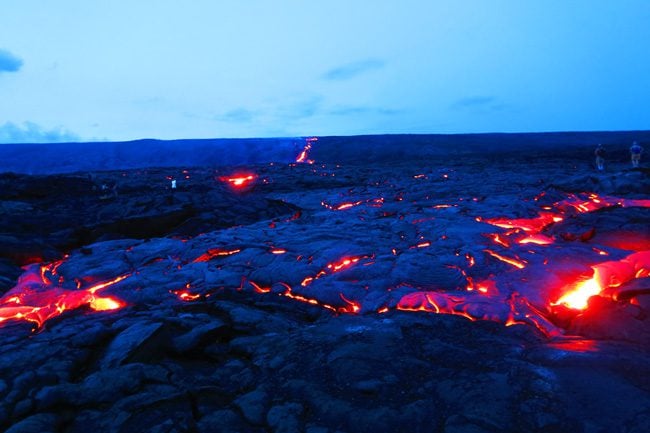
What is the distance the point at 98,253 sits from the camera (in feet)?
22.6

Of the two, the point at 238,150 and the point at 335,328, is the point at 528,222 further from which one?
the point at 238,150

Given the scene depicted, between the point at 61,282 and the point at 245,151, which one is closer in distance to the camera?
the point at 61,282

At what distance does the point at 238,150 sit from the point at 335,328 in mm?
42840

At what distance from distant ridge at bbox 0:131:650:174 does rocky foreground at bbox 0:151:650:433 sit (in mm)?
30519

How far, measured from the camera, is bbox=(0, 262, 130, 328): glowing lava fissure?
4527 millimetres

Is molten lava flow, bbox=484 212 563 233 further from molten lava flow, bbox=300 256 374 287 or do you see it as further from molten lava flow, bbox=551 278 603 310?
molten lava flow, bbox=300 256 374 287

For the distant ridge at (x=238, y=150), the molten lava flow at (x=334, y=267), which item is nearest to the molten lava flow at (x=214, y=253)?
the molten lava flow at (x=334, y=267)

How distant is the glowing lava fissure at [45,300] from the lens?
453cm

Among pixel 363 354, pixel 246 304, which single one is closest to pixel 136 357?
pixel 246 304

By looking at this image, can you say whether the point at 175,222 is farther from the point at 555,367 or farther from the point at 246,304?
the point at 555,367

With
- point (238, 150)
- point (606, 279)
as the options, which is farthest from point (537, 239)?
point (238, 150)

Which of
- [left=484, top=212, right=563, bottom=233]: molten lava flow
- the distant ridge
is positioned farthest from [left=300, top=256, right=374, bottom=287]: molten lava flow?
the distant ridge

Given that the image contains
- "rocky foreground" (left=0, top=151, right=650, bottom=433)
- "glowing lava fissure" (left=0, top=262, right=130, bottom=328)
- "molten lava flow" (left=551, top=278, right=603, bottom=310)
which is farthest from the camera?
"glowing lava fissure" (left=0, top=262, right=130, bottom=328)

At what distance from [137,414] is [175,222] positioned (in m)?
7.40
